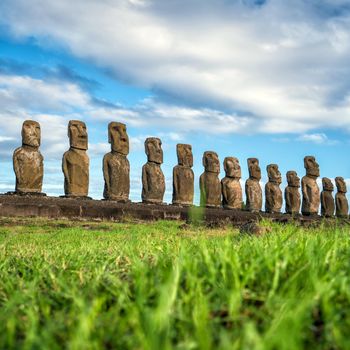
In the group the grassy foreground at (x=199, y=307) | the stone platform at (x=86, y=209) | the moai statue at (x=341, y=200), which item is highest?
the moai statue at (x=341, y=200)

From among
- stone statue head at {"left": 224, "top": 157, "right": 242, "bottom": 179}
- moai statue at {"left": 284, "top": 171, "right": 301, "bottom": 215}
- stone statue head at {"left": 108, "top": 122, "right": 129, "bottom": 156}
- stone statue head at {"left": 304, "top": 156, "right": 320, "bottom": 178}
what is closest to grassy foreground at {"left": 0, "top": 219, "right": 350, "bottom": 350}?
stone statue head at {"left": 108, "top": 122, "right": 129, "bottom": 156}

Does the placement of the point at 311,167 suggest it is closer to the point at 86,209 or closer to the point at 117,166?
the point at 117,166

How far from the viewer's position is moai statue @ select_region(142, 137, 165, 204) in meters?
17.2

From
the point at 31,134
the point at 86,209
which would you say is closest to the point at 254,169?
the point at 86,209

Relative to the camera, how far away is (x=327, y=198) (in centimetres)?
2545

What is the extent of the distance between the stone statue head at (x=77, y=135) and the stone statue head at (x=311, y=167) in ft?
37.7

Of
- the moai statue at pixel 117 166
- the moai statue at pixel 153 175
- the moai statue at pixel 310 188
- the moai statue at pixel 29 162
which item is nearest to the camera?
the moai statue at pixel 29 162

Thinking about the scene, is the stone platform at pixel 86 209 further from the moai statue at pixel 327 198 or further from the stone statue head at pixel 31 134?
the moai statue at pixel 327 198

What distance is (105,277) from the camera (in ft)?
9.30

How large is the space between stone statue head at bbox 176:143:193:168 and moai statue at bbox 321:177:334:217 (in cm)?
880

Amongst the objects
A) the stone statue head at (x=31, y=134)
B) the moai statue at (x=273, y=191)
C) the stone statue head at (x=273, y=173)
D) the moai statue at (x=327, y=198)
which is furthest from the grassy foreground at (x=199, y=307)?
the moai statue at (x=327, y=198)

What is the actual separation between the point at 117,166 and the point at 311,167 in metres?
10.7

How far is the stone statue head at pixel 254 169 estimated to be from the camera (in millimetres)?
21797

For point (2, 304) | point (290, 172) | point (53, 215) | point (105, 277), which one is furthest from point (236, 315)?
point (290, 172)
